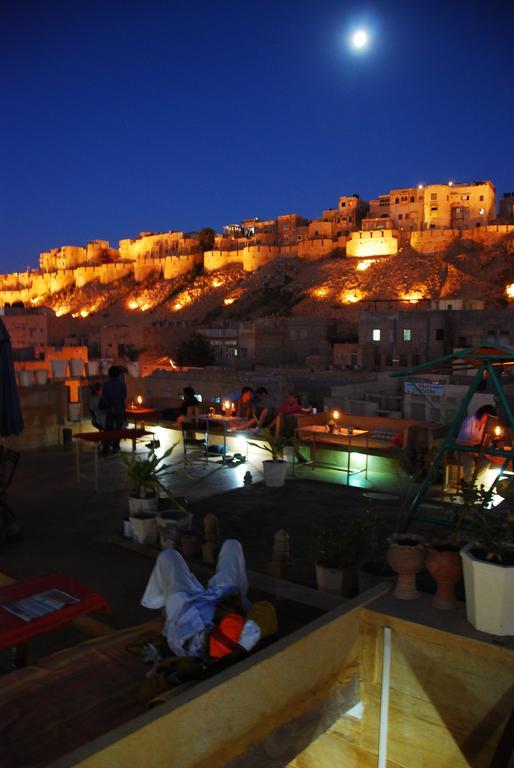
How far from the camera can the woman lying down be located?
257 cm

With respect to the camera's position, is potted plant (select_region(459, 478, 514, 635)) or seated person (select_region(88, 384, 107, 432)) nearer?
potted plant (select_region(459, 478, 514, 635))

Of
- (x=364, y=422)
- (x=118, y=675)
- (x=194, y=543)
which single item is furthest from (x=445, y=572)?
(x=364, y=422)

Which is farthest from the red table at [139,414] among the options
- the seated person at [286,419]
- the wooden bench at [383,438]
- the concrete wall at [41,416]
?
the wooden bench at [383,438]

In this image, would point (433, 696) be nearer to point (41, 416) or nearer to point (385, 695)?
point (385, 695)

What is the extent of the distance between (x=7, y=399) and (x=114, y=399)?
3.35 meters

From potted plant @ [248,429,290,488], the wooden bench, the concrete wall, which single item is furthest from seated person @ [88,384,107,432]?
potted plant @ [248,429,290,488]

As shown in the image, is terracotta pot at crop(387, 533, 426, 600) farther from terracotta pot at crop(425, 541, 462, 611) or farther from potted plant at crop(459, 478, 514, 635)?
potted plant at crop(459, 478, 514, 635)

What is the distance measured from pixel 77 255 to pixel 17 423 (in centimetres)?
8354

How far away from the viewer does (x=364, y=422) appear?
29.6 ft

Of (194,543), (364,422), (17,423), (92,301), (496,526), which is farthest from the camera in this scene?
(92,301)

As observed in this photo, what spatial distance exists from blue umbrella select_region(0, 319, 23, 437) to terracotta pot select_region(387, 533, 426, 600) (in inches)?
149

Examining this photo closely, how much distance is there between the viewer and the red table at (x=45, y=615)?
9.05ft

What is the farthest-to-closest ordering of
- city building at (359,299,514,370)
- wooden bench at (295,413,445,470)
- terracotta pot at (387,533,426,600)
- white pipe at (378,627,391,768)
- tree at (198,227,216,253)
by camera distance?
1. tree at (198,227,216,253)
2. city building at (359,299,514,370)
3. wooden bench at (295,413,445,470)
4. terracotta pot at (387,533,426,600)
5. white pipe at (378,627,391,768)

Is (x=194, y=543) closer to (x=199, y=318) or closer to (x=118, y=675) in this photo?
(x=118, y=675)
